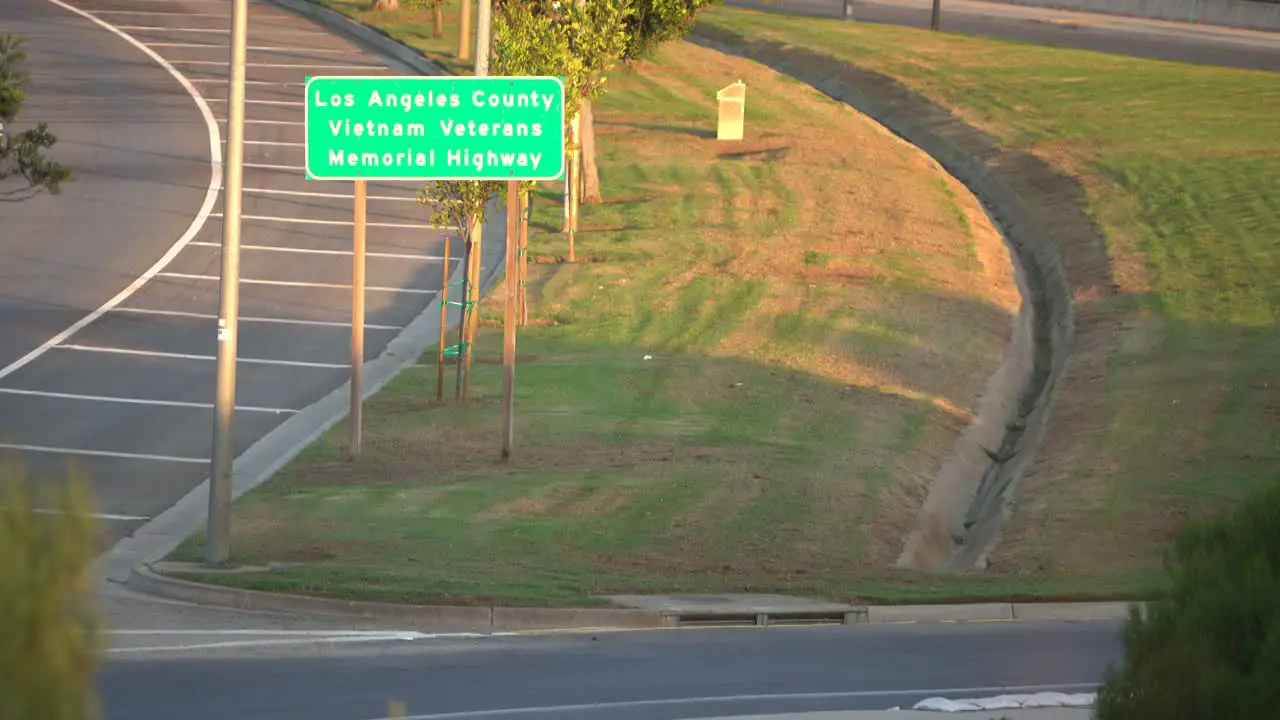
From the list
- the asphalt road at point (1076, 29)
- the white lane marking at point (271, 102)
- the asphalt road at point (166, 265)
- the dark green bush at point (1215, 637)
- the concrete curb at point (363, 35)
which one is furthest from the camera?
the asphalt road at point (1076, 29)

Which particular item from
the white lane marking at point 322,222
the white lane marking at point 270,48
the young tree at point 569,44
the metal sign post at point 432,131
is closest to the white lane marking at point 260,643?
the metal sign post at point 432,131

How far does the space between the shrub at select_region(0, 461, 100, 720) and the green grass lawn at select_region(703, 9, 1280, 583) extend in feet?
46.9

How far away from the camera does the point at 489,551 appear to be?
17766 millimetres

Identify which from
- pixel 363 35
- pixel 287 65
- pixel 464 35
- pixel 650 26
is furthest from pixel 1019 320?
pixel 363 35

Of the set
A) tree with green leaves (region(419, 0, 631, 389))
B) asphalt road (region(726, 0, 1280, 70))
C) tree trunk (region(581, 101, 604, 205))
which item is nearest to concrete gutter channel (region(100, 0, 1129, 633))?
tree with green leaves (region(419, 0, 631, 389))

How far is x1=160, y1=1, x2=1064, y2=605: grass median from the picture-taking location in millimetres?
17562

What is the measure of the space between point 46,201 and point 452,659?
87.7ft

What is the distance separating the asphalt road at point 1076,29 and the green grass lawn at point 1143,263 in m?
3.12

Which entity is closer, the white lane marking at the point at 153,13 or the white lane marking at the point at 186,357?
the white lane marking at the point at 186,357

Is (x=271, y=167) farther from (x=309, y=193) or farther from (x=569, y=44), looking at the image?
(x=569, y=44)

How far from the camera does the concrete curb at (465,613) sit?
1515 centimetres

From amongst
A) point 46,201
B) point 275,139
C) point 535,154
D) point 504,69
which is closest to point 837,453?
point 535,154

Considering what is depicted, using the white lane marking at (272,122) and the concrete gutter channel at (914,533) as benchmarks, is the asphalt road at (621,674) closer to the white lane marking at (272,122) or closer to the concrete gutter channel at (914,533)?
the concrete gutter channel at (914,533)

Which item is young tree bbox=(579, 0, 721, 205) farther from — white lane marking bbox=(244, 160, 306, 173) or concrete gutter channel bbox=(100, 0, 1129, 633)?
white lane marking bbox=(244, 160, 306, 173)
